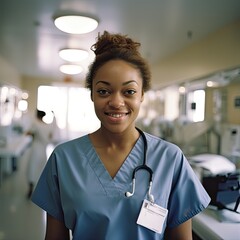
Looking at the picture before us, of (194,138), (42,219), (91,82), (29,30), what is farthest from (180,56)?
(91,82)

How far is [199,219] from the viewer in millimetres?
1401

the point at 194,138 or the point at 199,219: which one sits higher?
the point at 194,138

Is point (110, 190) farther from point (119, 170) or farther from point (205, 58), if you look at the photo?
point (205, 58)

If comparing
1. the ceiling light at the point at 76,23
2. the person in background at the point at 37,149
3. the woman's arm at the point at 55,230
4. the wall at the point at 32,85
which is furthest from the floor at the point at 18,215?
the wall at the point at 32,85

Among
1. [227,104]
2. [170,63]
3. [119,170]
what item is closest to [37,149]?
[227,104]

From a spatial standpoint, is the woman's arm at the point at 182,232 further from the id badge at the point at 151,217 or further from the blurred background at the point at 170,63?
the blurred background at the point at 170,63

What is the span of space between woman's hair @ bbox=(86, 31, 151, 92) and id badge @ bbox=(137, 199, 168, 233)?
15.1 inches

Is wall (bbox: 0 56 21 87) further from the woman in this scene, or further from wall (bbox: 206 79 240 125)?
the woman

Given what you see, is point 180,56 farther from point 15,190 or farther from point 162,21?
point 15,190

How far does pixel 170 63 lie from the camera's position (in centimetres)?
443

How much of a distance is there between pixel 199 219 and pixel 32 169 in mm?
2593

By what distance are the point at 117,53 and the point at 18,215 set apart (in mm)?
2599

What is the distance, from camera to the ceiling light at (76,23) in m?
2.53

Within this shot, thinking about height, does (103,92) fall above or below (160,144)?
above
